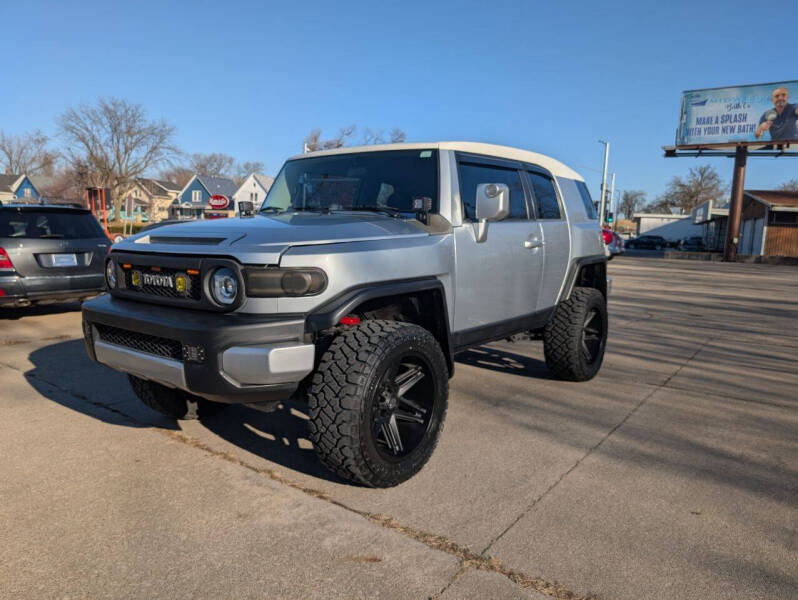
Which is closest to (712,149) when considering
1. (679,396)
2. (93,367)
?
(679,396)

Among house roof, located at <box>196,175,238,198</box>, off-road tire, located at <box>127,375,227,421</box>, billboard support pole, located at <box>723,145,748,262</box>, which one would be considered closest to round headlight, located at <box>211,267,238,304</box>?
off-road tire, located at <box>127,375,227,421</box>

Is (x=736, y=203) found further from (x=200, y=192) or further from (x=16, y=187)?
(x=16, y=187)

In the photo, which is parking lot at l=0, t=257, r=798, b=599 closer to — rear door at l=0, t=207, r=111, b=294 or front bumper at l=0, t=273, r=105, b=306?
front bumper at l=0, t=273, r=105, b=306

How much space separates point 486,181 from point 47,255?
237 inches

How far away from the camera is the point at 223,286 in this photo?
9.30 feet

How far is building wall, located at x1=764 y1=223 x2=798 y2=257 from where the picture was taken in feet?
127

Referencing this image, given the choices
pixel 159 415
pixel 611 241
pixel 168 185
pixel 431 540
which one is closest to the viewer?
pixel 431 540

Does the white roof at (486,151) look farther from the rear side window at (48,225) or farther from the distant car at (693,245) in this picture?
the distant car at (693,245)

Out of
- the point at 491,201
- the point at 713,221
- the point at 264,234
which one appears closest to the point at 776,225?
the point at 713,221

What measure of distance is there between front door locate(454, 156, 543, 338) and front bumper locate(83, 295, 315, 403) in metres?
1.31

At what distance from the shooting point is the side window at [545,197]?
4859mm

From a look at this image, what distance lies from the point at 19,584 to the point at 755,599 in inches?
112

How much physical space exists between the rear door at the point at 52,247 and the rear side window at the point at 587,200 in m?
6.20

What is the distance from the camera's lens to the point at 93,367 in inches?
214
